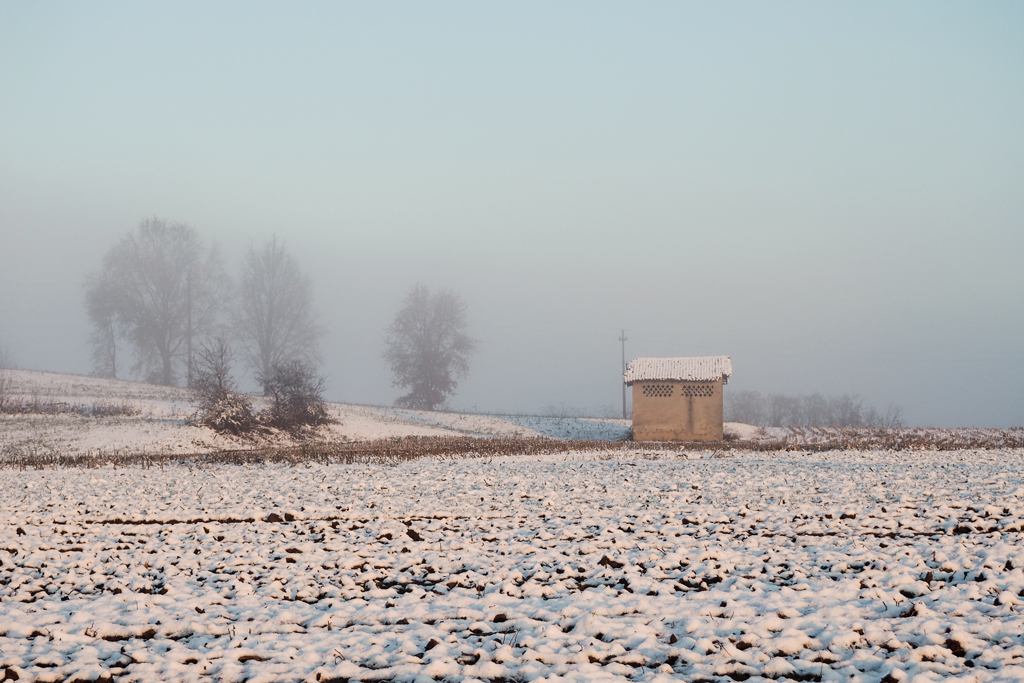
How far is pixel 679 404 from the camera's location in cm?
3388

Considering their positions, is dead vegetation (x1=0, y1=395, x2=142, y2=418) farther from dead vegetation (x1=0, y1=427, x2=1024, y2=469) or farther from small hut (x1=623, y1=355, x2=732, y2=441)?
small hut (x1=623, y1=355, x2=732, y2=441)

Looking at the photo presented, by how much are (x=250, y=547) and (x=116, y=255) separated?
165 feet

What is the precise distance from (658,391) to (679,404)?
1183 millimetres

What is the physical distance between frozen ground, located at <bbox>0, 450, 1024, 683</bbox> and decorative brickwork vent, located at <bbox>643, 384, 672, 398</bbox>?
20.2 metres

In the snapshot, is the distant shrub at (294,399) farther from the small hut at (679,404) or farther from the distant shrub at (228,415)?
the small hut at (679,404)

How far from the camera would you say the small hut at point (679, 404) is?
33656mm

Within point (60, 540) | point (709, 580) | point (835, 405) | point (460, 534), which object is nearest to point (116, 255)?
point (60, 540)

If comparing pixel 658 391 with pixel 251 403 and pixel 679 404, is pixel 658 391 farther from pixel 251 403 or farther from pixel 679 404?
pixel 251 403

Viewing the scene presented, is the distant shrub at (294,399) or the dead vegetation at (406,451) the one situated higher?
the distant shrub at (294,399)

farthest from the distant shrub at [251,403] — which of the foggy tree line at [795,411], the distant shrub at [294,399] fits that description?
the foggy tree line at [795,411]

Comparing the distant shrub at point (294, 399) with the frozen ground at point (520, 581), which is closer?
the frozen ground at point (520, 581)

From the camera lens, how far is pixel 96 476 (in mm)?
16062

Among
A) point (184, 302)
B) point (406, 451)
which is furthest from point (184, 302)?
point (406, 451)

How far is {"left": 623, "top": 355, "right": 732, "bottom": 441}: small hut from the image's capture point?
→ 33656 mm
